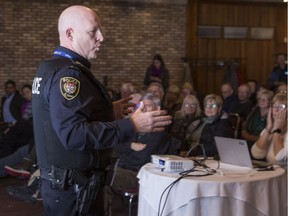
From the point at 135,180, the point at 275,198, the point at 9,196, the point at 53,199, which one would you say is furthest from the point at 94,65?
the point at 53,199

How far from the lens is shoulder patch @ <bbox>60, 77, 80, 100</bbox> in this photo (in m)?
1.88

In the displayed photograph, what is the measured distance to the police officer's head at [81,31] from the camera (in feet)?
6.59

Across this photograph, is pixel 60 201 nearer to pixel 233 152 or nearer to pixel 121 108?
pixel 121 108

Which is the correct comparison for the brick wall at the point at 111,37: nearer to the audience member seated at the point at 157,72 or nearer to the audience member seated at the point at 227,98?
the audience member seated at the point at 157,72

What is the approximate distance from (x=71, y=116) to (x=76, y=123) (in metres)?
0.04

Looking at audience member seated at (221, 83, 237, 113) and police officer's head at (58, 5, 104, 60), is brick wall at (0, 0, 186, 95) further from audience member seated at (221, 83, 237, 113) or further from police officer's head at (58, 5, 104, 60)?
police officer's head at (58, 5, 104, 60)

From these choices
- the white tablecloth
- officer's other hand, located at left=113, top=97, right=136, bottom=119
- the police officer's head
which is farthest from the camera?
the white tablecloth

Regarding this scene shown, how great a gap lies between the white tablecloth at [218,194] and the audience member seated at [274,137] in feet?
2.35

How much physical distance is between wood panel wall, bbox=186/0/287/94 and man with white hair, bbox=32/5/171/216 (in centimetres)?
881

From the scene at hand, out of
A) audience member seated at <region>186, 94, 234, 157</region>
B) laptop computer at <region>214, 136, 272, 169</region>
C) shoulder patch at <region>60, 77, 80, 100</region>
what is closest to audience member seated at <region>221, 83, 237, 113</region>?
audience member seated at <region>186, 94, 234, 157</region>

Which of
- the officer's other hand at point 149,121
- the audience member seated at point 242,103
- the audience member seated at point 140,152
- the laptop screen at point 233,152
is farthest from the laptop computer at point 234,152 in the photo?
the audience member seated at point 242,103

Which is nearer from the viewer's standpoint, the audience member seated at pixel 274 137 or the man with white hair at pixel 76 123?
the man with white hair at pixel 76 123

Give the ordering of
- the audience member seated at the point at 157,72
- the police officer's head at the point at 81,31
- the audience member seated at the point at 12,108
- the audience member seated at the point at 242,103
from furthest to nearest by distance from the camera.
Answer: the audience member seated at the point at 157,72
the audience member seated at the point at 12,108
the audience member seated at the point at 242,103
the police officer's head at the point at 81,31

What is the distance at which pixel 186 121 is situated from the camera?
5.42 m
